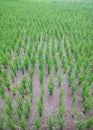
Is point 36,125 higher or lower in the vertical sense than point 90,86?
lower

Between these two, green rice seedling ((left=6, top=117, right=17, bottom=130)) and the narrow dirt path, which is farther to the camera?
the narrow dirt path

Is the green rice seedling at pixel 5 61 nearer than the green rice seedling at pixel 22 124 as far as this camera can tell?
No

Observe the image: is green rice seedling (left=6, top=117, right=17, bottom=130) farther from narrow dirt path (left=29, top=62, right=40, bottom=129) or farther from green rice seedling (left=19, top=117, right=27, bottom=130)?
narrow dirt path (left=29, top=62, right=40, bottom=129)

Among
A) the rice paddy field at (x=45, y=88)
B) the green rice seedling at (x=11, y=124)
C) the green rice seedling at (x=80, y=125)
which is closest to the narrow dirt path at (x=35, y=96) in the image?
the rice paddy field at (x=45, y=88)

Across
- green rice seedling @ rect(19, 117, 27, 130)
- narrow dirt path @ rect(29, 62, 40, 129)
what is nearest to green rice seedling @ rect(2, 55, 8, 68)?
narrow dirt path @ rect(29, 62, 40, 129)

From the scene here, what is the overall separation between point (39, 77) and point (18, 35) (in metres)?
3.53

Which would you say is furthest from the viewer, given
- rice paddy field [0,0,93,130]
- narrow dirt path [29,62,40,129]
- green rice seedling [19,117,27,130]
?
narrow dirt path [29,62,40,129]

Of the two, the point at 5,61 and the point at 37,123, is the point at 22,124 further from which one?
the point at 5,61

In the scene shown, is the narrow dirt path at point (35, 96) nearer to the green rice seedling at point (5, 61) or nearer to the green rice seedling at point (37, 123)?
the green rice seedling at point (37, 123)

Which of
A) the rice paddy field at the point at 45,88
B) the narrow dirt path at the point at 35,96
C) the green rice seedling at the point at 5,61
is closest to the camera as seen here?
the rice paddy field at the point at 45,88

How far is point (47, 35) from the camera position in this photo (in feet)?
24.8

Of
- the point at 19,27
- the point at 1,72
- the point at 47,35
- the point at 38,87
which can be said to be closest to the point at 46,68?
the point at 38,87

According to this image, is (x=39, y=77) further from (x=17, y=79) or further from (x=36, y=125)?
(x=36, y=125)

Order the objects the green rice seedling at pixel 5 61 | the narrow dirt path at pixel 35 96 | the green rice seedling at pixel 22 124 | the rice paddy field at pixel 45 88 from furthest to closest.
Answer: the green rice seedling at pixel 5 61
the narrow dirt path at pixel 35 96
the rice paddy field at pixel 45 88
the green rice seedling at pixel 22 124
